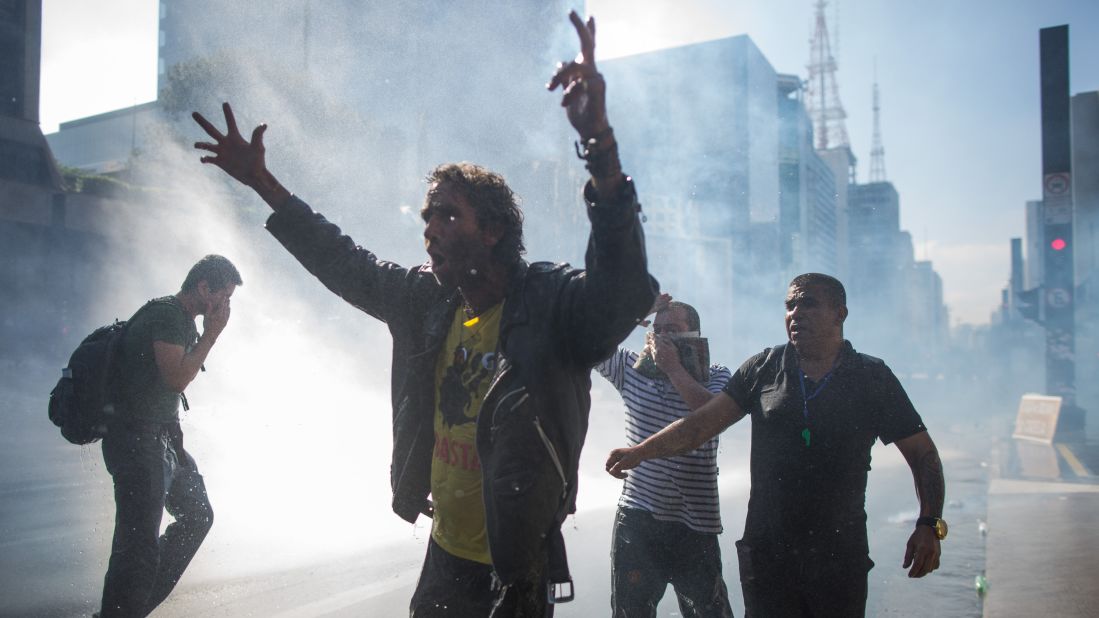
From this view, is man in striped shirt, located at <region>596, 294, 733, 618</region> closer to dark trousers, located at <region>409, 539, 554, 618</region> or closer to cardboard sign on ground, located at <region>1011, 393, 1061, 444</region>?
dark trousers, located at <region>409, 539, 554, 618</region>

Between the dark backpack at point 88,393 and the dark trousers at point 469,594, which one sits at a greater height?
the dark backpack at point 88,393

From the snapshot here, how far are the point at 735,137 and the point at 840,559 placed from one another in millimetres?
50288

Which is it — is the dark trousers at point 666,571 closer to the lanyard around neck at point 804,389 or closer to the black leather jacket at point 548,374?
the lanyard around neck at point 804,389

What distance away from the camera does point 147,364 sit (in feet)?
10.9

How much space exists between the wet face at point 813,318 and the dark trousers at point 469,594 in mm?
1353

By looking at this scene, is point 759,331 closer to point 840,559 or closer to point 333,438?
point 333,438

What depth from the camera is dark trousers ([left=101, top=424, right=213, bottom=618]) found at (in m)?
3.15

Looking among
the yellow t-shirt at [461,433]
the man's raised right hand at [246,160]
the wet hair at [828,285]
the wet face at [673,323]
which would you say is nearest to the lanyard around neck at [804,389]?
the wet hair at [828,285]

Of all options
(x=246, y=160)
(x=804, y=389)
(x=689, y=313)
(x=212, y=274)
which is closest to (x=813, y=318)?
(x=804, y=389)

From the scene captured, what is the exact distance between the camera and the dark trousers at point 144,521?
315cm

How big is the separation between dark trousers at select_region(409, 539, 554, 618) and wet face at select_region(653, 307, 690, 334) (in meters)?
1.63

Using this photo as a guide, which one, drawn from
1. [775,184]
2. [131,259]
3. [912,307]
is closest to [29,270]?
[131,259]

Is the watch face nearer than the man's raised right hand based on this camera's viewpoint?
No

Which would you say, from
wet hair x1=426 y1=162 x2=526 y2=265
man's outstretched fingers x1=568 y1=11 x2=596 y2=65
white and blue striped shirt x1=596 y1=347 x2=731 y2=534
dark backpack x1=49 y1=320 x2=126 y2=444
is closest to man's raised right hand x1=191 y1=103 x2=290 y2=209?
wet hair x1=426 y1=162 x2=526 y2=265
